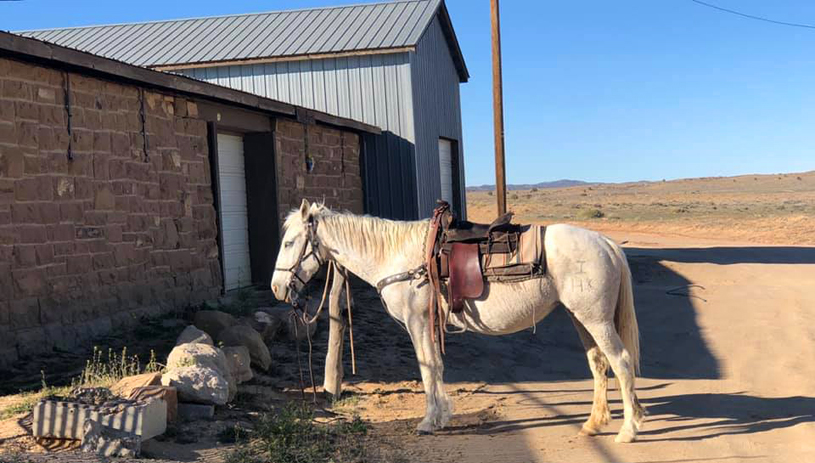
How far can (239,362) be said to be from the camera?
24.3 feet

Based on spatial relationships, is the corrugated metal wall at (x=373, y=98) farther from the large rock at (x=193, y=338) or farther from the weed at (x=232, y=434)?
the weed at (x=232, y=434)

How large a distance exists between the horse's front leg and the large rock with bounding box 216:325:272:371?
2245 millimetres

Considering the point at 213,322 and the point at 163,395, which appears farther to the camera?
the point at 213,322

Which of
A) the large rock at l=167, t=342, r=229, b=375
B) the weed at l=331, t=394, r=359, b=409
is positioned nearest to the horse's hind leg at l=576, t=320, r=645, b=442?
the weed at l=331, t=394, r=359, b=409

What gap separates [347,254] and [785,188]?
76.8 metres

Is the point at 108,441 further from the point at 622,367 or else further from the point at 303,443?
the point at 622,367

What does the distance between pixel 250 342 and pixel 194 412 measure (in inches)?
72.1

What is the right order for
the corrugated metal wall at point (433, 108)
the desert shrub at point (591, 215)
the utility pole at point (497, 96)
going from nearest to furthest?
the utility pole at point (497, 96) → the corrugated metal wall at point (433, 108) → the desert shrub at point (591, 215)

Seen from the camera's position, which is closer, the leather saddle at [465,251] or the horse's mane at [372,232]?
the leather saddle at [465,251]

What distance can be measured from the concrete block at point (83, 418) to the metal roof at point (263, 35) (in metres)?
12.1

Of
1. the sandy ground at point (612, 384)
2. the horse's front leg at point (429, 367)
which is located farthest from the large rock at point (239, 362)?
the horse's front leg at point (429, 367)

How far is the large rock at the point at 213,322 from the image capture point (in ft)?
27.5

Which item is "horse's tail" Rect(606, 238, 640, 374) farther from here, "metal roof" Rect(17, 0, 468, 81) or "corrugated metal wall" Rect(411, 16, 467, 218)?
"metal roof" Rect(17, 0, 468, 81)

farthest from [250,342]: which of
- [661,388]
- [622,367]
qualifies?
[661,388]
